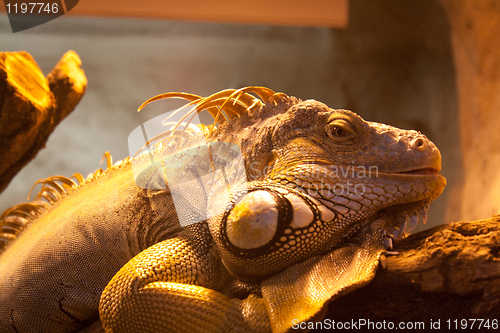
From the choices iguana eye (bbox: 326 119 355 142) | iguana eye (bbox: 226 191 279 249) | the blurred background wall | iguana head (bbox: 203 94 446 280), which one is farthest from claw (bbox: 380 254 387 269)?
the blurred background wall

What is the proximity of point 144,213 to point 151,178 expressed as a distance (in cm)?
20

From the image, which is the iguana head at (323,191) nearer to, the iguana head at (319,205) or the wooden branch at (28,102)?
the iguana head at (319,205)

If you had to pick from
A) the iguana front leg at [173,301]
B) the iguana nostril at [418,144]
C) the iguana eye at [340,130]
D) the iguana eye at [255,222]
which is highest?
the iguana eye at [340,130]

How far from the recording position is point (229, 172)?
5.78ft

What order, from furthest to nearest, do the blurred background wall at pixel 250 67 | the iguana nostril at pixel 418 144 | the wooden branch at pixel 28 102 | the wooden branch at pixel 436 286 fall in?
the blurred background wall at pixel 250 67 → the wooden branch at pixel 28 102 → the iguana nostril at pixel 418 144 → the wooden branch at pixel 436 286

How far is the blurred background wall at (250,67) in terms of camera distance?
4121mm

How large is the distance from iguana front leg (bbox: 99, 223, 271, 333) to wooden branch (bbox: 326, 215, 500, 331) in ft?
1.22

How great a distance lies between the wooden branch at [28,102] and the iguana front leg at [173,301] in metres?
2.02

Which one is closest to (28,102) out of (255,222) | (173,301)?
(173,301)

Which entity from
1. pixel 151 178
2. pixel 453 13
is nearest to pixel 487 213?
pixel 453 13

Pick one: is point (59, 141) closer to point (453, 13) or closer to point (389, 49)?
point (389, 49)

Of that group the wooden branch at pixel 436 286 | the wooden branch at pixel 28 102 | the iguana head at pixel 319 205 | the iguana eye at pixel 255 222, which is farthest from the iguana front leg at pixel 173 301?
the wooden branch at pixel 28 102

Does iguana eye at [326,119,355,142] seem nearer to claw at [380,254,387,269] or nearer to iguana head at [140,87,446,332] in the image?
iguana head at [140,87,446,332]

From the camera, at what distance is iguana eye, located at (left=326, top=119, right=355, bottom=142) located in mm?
1609
